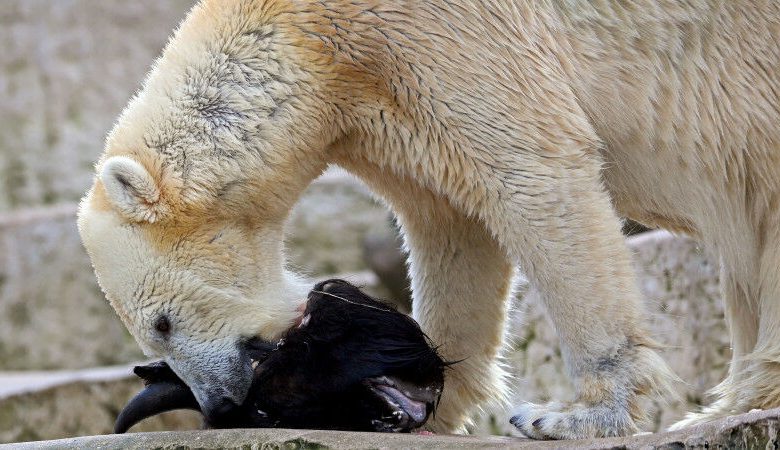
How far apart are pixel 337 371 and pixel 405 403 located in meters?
0.25

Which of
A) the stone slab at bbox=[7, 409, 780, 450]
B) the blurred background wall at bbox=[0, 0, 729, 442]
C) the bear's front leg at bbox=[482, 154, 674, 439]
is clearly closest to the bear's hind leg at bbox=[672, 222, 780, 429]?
the blurred background wall at bbox=[0, 0, 729, 442]

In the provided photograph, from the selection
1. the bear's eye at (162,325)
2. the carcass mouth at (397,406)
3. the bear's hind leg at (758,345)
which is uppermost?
the bear's eye at (162,325)

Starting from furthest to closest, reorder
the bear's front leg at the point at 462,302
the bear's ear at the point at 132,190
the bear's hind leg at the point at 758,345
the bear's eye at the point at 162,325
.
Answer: the bear's front leg at the point at 462,302 → the bear's hind leg at the point at 758,345 → the bear's eye at the point at 162,325 → the bear's ear at the point at 132,190

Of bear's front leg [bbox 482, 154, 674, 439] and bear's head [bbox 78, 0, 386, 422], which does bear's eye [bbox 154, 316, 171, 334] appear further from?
bear's front leg [bbox 482, 154, 674, 439]

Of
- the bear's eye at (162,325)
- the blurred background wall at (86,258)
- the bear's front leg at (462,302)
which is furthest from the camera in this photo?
the blurred background wall at (86,258)

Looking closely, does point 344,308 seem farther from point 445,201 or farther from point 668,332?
point 668,332

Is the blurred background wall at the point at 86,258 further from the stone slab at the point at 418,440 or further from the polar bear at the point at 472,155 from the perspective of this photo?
the stone slab at the point at 418,440

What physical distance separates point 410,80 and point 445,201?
66 cm

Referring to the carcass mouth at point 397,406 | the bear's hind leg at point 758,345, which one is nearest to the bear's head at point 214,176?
the carcass mouth at point 397,406

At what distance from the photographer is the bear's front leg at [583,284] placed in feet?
11.6

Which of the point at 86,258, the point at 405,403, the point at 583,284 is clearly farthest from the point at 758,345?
the point at 86,258

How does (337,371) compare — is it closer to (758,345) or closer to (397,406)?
(397,406)

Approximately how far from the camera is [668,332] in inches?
211

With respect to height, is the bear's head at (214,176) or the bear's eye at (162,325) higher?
the bear's head at (214,176)
